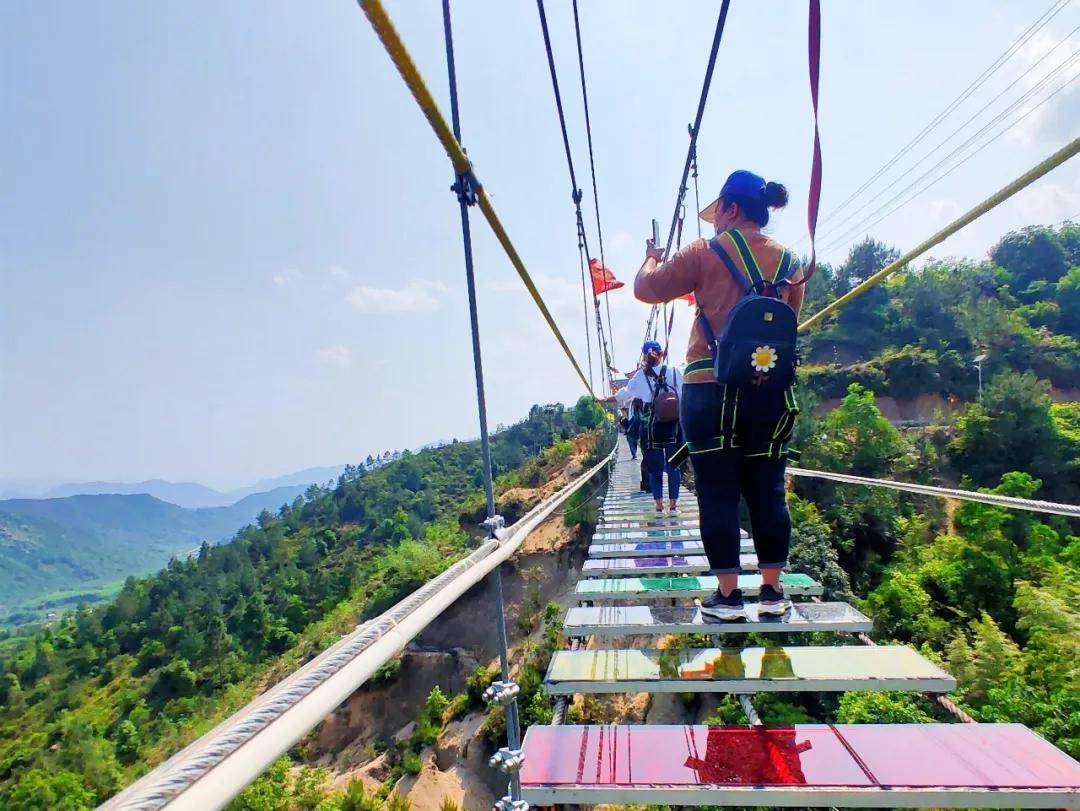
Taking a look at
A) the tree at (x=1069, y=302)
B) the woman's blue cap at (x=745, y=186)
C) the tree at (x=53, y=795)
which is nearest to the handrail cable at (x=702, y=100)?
the woman's blue cap at (x=745, y=186)

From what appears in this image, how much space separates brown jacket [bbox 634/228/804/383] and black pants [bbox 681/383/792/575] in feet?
0.46

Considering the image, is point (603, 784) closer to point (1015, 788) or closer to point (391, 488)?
point (1015, 788)

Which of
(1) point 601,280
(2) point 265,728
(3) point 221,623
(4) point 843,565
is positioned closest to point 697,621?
(2) point 265,728

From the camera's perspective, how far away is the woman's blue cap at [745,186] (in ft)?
6.97

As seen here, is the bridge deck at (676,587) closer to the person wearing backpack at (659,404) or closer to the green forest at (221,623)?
the person wearing backpack at (659,404)

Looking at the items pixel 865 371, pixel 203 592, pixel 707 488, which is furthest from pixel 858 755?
pixel 203 592

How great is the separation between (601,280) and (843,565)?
1750 cm

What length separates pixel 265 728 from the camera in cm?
62

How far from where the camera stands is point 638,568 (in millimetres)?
3525

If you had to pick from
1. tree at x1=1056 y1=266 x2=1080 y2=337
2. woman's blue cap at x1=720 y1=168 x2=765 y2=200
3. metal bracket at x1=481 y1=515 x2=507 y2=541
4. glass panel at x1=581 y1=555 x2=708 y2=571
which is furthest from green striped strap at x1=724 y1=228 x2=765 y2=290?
tree at x1=1056 y1=266 x2=1080 y2=337

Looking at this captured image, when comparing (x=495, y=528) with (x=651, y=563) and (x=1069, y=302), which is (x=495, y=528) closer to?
(x=651, y=563)

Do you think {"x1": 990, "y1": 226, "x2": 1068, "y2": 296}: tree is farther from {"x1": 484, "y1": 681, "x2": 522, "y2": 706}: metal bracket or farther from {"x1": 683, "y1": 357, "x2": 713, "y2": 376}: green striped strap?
{"x1": 484, "y1": 681, "x2": 522, "y2": 706}: metal bracket

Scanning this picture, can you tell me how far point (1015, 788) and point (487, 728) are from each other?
588 inches

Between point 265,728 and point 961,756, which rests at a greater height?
point 265,728
